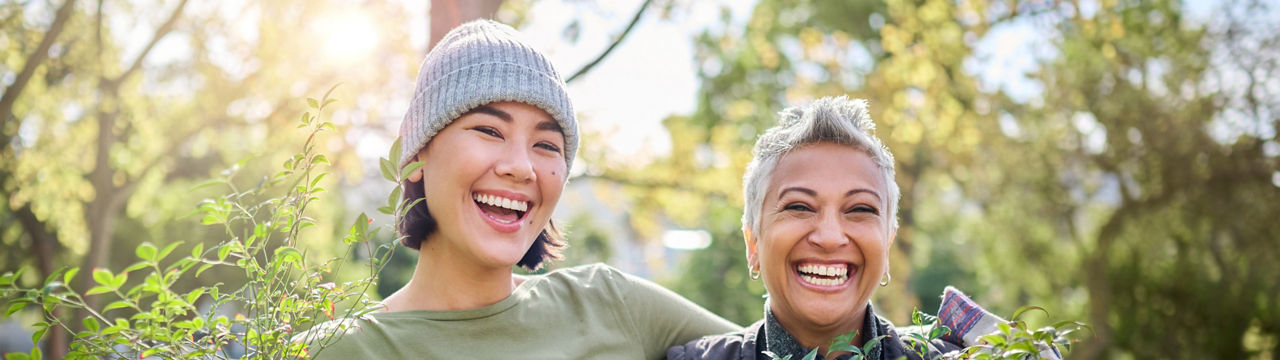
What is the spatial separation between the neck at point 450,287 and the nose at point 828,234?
89 centimetres

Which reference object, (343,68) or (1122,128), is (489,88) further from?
(1122,128)

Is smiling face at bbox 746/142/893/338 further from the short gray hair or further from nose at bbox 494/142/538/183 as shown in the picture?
nose at bbox 494/142/538/183

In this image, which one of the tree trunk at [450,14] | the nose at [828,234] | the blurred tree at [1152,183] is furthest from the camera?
the blurred tree at [1152,183]

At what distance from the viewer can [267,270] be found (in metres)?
1.79

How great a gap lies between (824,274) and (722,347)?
424mm

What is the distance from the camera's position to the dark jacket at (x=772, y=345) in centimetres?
249

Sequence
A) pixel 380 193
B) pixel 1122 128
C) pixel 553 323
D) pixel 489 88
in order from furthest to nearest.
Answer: pixel 380 193 < pixel 1122 128 < pixel 553 323 < pixel 489 88

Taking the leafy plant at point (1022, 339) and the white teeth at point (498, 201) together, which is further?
the white teeth at point (498, 201)

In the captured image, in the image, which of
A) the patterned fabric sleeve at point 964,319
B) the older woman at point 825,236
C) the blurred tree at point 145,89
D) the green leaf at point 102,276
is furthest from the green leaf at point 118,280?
the blurred tree at point 145,89

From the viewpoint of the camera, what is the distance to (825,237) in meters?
2.35

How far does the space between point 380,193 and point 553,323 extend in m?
18.0

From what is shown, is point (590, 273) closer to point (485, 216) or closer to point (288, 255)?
point (485, 216)

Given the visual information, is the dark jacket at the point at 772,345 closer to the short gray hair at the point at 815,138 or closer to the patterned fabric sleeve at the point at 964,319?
the patterned fabric sleeve at the point at 964,319

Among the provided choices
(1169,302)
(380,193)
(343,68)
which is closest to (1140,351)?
(1169,302)
